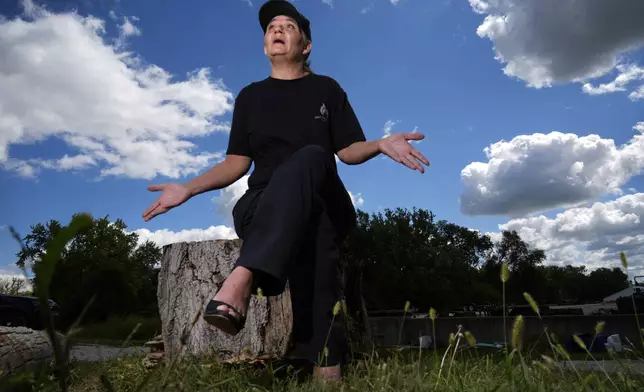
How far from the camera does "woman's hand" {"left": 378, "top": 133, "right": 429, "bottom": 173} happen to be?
9.59 feet

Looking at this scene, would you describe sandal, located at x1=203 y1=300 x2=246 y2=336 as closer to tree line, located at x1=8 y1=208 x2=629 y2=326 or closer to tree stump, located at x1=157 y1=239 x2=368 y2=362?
tree stump, located at x1=157 y1=239 x2=368 y2=362

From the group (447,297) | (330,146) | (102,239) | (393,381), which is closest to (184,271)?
(330,146)

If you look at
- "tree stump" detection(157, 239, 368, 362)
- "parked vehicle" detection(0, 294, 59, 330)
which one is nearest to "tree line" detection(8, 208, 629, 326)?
"parked vehicle" detection(0, 294, 59, 330)

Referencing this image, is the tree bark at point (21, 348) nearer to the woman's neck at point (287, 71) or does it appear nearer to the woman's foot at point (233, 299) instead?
the woman's foot at point (233, 299)

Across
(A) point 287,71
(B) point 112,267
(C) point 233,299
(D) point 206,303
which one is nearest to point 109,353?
(D) point 206,303

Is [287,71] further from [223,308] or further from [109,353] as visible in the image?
[109,353]

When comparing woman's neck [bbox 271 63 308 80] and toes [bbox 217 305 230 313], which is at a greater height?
woman's neck [bbox 271 63 308 80]

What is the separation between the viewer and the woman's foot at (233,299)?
7.39ft

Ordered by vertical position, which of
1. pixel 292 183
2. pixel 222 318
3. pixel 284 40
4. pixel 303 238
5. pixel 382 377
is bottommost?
pixel 382 377

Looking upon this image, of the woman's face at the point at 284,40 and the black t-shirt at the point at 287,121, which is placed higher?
the woman's face at the point at 284,40

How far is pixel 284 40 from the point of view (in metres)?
3.92

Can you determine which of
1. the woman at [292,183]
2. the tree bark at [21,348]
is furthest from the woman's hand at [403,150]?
the tree bark at [21,348]

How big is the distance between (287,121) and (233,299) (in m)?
1.64

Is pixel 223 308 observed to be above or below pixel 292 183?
below
